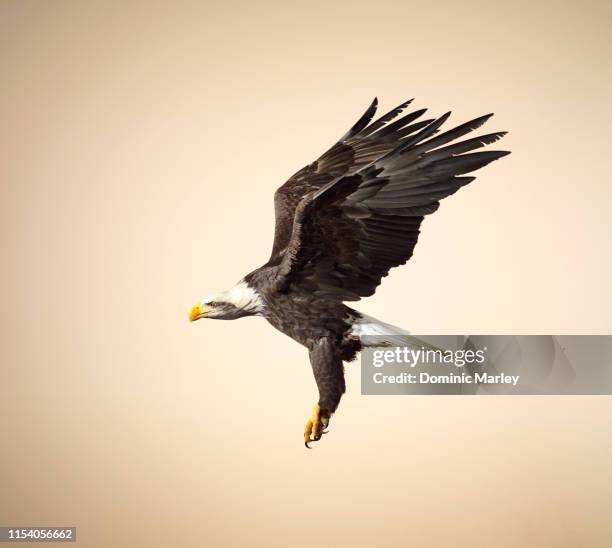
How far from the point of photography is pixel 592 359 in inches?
168

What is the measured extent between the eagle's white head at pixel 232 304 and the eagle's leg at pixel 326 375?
258mm

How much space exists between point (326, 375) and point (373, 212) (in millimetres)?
577

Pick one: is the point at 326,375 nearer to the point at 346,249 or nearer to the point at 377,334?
→ the point at 377,334

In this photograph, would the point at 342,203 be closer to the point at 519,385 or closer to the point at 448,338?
the point at 448,338

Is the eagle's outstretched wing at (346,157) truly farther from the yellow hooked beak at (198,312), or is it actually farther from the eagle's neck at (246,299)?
the yellow hooked beak at (198,312)

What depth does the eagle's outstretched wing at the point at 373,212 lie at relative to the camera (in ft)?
9.66

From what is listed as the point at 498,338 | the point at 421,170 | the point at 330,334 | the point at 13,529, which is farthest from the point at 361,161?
the point at 13,529

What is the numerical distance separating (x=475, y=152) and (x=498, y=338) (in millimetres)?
1199

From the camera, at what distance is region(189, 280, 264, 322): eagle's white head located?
3227 millimetres

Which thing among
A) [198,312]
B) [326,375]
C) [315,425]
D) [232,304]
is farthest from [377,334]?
[198,312]

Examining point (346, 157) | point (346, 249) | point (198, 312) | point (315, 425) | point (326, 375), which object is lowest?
point (315, 425)

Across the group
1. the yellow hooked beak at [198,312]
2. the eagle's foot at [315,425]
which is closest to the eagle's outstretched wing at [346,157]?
the yellow hooked beak at [198,312]

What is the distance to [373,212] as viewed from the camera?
3.08 meters

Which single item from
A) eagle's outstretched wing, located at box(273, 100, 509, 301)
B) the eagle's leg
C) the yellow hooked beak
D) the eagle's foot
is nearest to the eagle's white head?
the yellow hooked beak
